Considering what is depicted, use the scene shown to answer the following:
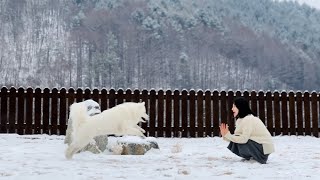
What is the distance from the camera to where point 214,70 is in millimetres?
99000

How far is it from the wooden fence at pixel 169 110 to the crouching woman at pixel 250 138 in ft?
19.1

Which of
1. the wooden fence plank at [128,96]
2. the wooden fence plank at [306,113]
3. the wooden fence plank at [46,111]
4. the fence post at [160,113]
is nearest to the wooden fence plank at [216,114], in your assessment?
the fence post at [160,113]

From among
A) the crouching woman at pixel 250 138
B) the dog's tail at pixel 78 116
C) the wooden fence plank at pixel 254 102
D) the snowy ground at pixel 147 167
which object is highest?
the wooden fence plank at pixel 254 102

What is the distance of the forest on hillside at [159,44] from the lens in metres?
90.2

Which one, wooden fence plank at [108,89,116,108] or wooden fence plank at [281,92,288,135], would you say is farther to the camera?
wooden fence plank at [281,92,288,135]

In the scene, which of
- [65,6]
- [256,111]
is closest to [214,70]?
[65,6]

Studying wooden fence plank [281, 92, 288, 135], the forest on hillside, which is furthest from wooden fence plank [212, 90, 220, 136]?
the forest on hillside

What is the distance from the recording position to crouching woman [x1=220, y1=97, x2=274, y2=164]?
Answer: 6.13 metres

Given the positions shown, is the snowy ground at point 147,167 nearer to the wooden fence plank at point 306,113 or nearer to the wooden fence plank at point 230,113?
the wooden fence plank at point 230,113

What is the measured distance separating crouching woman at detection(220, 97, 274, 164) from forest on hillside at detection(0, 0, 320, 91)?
7647 cm

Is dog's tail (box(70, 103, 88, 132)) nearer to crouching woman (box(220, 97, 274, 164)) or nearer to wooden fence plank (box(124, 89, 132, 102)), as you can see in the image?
crouching woman (box(220, 97, 274, 164))

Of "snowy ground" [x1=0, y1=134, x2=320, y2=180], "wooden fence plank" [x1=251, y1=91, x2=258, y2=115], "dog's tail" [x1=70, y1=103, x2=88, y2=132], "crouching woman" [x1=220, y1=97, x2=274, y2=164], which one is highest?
"wooden fence plank" [x1=251, y1=91, x2=258, y2=115]

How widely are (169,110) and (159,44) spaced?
294ft

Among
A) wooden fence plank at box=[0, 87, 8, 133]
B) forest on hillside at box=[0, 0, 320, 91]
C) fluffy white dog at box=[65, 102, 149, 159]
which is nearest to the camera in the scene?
fluffy white dog at box=[65, 102, 149, 159]
